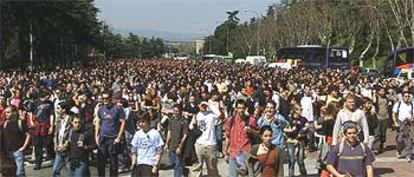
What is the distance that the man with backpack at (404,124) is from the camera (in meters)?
15.4

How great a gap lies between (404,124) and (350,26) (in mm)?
59730

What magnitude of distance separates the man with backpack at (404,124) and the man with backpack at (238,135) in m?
5.19

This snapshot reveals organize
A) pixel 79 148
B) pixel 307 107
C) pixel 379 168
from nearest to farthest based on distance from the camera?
pixel 79 148 → pixel 379 168 → pixel 307 107

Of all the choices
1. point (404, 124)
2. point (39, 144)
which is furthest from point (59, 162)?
point (404, 124)

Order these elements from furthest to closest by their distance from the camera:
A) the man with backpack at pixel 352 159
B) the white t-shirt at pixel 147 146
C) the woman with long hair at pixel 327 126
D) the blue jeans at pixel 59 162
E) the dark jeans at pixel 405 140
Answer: the dark jeans at pixel 405 140 < the woman with long hair at pixel 327 126 < the blue jeans at pixel 59 162 < the white t-shirt at pixel 147 146 < the man with backpack at pixel 352 159

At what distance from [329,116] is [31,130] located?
18.8ft

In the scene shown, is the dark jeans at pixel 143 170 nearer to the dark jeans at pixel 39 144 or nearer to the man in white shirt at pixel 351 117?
the man in white shirt at pixel 351 117

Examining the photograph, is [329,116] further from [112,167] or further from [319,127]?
[112,167]

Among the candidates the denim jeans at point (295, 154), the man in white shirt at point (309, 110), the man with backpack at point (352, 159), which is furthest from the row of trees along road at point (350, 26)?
the man with backpack at point (352, 159)

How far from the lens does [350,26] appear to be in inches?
2916

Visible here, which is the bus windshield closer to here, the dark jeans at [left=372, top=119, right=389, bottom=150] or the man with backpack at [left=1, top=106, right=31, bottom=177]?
the dark jeans at [left=372, top=119, right=389, bottom=150]

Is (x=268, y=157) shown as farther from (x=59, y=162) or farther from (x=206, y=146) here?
(x=59, y=162)

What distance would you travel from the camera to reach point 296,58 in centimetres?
6219

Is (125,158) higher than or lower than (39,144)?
lower
